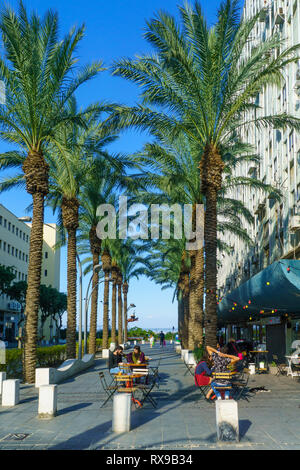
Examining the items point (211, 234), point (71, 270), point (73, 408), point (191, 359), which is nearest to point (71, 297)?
point (71, 270)

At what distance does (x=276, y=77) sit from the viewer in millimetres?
16750

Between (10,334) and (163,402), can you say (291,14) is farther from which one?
(10,334)

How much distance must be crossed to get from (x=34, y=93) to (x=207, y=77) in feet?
20.0

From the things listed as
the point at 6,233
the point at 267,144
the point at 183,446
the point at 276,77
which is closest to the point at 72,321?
the point at 276,77

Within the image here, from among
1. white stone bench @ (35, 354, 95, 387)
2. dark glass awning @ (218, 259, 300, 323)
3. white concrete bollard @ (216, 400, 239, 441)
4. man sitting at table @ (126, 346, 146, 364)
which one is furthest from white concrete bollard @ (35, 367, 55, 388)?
white concrete bollard @ (216, 400, 239, 441)

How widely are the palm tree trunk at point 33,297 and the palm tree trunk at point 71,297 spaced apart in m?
5.37

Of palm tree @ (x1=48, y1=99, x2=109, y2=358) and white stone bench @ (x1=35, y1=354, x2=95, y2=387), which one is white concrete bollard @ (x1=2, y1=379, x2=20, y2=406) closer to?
white stone bench @ (x1=35, y1=354, x2=95, y2=387)

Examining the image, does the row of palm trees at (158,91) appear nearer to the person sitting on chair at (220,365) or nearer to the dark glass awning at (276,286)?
the dark glass awning at (276,286)

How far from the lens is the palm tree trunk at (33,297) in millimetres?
17375

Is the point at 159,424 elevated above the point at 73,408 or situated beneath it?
elevated above

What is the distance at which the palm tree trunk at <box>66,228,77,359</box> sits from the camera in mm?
23203

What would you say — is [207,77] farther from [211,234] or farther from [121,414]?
[121,414]

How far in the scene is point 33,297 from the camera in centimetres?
1772

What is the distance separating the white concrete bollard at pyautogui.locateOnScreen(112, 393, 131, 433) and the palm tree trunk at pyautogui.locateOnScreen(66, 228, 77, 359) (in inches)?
556
